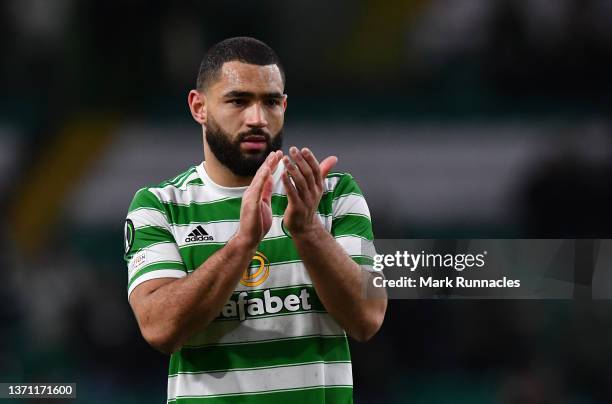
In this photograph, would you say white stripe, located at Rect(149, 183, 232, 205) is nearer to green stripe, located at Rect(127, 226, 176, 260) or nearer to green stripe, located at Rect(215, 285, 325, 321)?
green stripe, located at Rect(127, 226, 176, 260)

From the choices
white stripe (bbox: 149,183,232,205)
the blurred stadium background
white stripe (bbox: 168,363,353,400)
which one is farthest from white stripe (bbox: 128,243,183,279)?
the blurred stadium background

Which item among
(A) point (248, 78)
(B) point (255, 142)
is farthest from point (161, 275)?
(A) point (248, 78)

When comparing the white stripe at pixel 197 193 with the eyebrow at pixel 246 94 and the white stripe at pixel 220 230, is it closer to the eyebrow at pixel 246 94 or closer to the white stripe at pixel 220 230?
the white stripe at pixel 220 230

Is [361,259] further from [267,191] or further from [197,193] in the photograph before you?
[197,193]

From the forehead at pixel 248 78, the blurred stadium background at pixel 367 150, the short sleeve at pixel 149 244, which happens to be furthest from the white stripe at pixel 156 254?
the blurred stadium background at pixel 367 150

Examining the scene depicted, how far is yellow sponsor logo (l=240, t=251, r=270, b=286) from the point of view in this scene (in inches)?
65.1

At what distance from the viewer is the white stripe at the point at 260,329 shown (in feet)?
5.34

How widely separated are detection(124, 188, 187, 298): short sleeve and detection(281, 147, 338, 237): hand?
0.28 m

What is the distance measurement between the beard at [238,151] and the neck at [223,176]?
0.01 meters

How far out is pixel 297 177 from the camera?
1511mm

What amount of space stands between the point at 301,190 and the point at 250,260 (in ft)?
0.56

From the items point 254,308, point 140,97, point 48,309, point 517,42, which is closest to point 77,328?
point 48,309

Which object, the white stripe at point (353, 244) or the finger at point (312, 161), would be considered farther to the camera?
the white stripe at point (353, 244)

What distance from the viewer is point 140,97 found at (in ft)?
9.20
